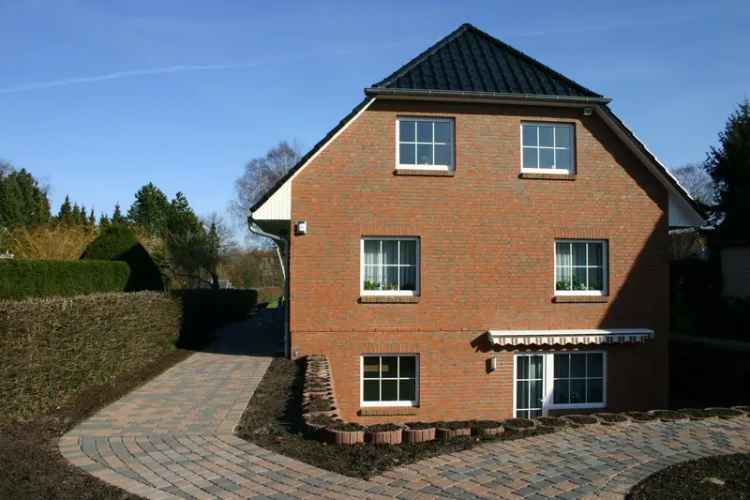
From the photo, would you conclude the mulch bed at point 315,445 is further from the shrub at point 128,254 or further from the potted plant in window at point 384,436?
the shrub at point 128,254

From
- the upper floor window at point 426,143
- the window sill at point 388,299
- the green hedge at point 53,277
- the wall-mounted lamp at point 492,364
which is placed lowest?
the wall-mounted lamp at point 492,364

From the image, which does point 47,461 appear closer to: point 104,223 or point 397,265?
point 397,265

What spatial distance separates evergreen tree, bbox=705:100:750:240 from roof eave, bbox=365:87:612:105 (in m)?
18.8

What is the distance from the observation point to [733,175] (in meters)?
32.7

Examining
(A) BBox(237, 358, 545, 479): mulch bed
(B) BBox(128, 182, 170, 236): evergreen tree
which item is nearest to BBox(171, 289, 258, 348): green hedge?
Result: (A) BBox(237, 358, 545, 479): mulch bed

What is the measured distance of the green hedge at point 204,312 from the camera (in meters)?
20.2

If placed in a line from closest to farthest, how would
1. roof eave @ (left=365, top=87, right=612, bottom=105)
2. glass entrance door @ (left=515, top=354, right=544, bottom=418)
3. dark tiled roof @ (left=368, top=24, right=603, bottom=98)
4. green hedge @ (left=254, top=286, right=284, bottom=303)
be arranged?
roof eave @ (left=365, top=87, right=612, bottom=105), dark tiled roof @ (left=368, top=24, right=603, bottom=98), glass entrance door @ (left=515, top=354, right=544, bottom=418), green hedge @ (left=254, top=286, right=284, bottom=303)

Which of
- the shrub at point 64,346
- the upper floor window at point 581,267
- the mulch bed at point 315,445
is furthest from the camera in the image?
the upper floor window at point 581,267

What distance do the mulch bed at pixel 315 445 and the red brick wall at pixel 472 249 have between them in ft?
16.1

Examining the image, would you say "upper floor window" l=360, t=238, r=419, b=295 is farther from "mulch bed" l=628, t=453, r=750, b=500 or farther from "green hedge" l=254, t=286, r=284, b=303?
"green hedge" l=254, t=286, r=284, b=303

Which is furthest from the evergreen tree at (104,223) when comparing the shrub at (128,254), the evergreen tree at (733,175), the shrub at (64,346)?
the evergreen tree at (733,175)

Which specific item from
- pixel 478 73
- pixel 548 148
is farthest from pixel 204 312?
pixel 548 148

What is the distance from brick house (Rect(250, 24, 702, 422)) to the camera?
14969 millimetres

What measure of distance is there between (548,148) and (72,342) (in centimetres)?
1156
